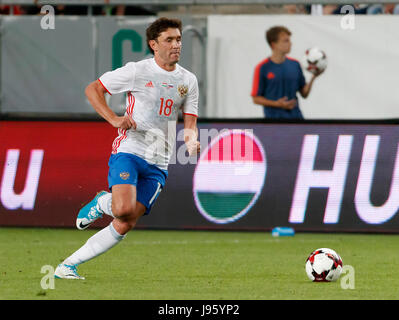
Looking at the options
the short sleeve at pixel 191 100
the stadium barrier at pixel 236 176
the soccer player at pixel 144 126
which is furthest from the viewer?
the stadium barrier at pixel 236 176

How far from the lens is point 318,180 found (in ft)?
44.4

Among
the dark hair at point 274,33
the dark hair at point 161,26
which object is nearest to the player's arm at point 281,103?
the dark hair at point 274,33

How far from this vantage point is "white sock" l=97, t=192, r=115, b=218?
9.20m

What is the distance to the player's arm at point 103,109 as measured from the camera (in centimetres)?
884

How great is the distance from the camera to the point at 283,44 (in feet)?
47.9

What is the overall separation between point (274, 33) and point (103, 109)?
5926 mm

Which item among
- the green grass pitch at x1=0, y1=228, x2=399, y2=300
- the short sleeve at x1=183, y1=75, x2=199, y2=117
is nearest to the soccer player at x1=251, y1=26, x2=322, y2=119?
the green grass pitch at x1=0, y1=228, x2=399, y2=300

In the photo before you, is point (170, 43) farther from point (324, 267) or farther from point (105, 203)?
point (324, 267)

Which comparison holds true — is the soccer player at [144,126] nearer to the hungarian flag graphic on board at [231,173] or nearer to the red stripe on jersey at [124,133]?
the red stripe on jersey at [124,133]

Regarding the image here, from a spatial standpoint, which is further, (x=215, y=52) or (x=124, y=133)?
(x=215, y=52)

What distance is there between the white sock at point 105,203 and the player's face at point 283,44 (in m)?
5.83

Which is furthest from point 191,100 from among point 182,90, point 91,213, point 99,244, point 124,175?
point 99,244
